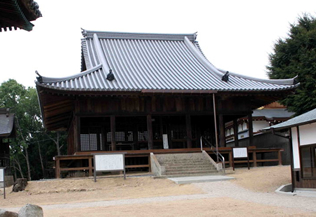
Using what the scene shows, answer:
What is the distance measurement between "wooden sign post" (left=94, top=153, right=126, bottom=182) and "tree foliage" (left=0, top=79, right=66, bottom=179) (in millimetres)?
29541

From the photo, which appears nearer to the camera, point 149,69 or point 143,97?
point 143,97

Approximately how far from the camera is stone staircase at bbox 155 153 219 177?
19.2 meters

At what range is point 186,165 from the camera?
20219mm

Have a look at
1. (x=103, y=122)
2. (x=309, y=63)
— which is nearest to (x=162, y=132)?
(x=103, y=122)

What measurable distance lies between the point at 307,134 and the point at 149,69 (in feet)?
44.4

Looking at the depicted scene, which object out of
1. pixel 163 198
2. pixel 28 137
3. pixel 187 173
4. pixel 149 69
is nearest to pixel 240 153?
pixel 187 173

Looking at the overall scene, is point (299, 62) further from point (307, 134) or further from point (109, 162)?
point (109, 162)

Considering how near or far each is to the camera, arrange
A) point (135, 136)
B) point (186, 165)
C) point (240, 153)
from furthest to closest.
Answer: point (135, 136) < point (240, 153) < point (186, 165)

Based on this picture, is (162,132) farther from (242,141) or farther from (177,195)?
(177,195)

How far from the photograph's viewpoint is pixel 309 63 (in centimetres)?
2630

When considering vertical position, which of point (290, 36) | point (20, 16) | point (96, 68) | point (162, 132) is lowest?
point (162, 132)

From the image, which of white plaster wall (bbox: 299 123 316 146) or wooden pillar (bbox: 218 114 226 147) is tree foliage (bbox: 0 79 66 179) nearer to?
wooden pillar (bbox: 218 114 226 147)

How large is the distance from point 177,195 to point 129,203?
7.40ft

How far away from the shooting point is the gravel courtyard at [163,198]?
10.0 m
